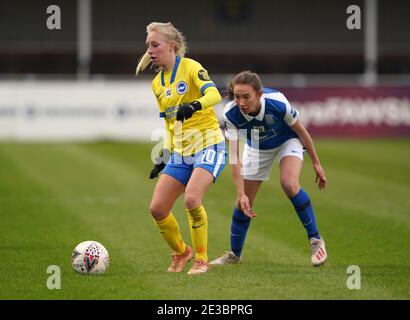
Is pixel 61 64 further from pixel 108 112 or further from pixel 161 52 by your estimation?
pixel 161 52

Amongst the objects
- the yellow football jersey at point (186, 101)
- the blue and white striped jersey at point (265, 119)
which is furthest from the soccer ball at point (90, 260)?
the blue and white striped jersey at point (265, 119)

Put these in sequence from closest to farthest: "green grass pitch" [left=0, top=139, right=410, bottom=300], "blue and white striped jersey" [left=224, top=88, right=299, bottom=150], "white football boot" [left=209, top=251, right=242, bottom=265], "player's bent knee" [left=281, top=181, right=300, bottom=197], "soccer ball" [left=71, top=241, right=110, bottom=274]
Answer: "green grass pitch" [left=0, top=139, right=410, bottom=300] < "soccer ball" [left=71, top=241, right=110, bottom=274] < "blue and white striped jersey" [left=224, top=88, right=299, bottom=150] < "player's bent knee" [left=281, top=181, right=300, bottom=197] < "white football boot" [left=209, top=251, right=242, bottom=265]

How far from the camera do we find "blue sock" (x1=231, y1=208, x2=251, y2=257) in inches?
379

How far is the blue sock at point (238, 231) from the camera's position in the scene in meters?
9.63

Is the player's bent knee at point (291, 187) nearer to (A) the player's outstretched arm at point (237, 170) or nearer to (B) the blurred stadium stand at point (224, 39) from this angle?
(A) the player's outstretched arm at point (237, 170)

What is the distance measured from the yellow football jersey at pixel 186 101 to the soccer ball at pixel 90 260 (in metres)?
1.19

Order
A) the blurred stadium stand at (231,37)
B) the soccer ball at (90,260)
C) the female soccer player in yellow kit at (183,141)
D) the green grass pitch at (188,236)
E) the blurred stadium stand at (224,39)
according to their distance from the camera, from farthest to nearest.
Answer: the blurred stadium stand at (231,37) < the blurred stadium stand at (224,39) < the female soccer player in yellow kit at (183,141) < the soccer ball at (90,260) < the green grass pitch at (188,236)

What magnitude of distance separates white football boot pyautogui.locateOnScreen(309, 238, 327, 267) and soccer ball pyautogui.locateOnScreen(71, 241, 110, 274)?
76.7 inches

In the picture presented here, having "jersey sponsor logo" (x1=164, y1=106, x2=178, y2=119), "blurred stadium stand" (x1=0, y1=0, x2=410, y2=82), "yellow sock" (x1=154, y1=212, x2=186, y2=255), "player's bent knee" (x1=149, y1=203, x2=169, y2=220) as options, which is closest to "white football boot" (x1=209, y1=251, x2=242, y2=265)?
"yellow sock" (x1=154, y1=212, x2=186, y2=255)

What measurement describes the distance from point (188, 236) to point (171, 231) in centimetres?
251

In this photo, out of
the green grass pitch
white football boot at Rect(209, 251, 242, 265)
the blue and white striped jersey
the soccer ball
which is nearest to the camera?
the green grass pitch

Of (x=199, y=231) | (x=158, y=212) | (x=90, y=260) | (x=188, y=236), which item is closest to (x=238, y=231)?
(x=199, y=231)

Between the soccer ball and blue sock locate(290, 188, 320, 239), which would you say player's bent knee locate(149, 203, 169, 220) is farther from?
blue sock locate(290, 188, 320, 239)

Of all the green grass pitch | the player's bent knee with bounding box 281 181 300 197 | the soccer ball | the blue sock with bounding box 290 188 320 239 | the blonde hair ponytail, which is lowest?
the green grass pitch
